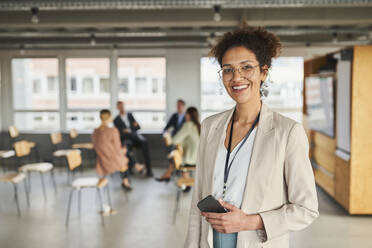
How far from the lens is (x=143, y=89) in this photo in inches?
433

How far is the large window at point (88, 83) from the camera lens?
35.7ft

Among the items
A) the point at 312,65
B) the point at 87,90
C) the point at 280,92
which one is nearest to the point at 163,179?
the point at 312,65

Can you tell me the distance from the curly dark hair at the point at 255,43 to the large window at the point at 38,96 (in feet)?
33.2

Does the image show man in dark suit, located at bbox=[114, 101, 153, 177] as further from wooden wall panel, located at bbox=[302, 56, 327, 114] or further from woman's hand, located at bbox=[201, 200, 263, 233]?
woman's hand, located at bbox=[201, 200, 263, 233]

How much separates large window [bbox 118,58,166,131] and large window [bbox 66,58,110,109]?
0.46 m

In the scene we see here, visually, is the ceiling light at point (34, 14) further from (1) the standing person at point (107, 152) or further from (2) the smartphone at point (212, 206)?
(2) the smartphone at point (212, 206)

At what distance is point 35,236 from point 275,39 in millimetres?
4614

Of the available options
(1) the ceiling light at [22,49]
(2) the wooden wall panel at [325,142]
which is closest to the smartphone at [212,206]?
(2) the wooden wall panel at [325,142]

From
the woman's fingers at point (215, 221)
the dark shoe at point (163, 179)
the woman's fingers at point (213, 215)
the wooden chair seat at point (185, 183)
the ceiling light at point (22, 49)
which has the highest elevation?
the ceiling light at point (22, 49)

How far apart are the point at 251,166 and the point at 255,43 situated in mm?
510

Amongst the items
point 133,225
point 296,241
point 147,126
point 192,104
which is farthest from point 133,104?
point 296,241

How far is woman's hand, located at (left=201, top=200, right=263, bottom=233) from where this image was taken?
4.70 feet

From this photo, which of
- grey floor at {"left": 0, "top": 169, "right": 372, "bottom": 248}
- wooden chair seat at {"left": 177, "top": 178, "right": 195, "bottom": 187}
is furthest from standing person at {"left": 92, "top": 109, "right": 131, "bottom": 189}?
wooden chair seat at {"left": 177, "top": 178, "right": 195, "bottom": 187}

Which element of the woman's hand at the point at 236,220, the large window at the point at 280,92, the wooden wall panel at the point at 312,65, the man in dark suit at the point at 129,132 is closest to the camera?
the woman's hand at the point at 236,220
